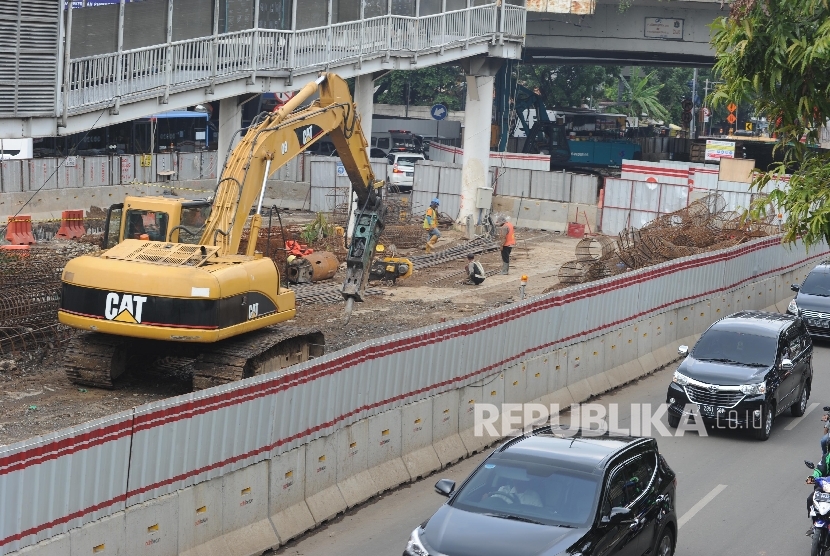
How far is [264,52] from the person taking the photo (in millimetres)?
33312

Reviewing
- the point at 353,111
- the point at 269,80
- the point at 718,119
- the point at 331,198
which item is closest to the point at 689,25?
the point at 331,198

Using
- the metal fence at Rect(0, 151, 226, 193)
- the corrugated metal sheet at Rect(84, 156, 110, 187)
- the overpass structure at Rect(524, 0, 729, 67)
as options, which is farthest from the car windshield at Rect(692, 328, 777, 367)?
the corrugated metal sheet at Rect(84, 156, 110, 187)

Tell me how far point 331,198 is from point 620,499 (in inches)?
1548

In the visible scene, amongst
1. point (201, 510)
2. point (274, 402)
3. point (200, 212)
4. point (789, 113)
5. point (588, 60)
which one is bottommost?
point (201, 510)

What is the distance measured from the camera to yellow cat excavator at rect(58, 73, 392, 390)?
1862 centimetres

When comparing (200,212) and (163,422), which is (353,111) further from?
(163,422)

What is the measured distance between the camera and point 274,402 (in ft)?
44.9

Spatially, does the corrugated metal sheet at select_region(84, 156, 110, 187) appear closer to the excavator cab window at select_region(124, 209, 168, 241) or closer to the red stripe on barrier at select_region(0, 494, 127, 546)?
the excavator cab window at select_region(124, 209, 168, 241)

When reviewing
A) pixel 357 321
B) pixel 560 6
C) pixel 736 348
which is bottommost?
pixel 357 321

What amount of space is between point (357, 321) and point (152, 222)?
8.10 meters

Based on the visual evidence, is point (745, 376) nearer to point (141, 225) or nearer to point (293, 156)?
point (293, 156)

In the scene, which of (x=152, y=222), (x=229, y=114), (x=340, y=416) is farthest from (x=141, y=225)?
(x=229, y=114)

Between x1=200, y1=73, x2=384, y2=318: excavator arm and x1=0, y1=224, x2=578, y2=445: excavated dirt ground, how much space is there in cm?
202

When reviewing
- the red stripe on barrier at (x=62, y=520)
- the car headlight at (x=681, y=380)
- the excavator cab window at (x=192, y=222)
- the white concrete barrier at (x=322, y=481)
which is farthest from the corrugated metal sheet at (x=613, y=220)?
the red stripe on barrier at (x=62, y=520)
